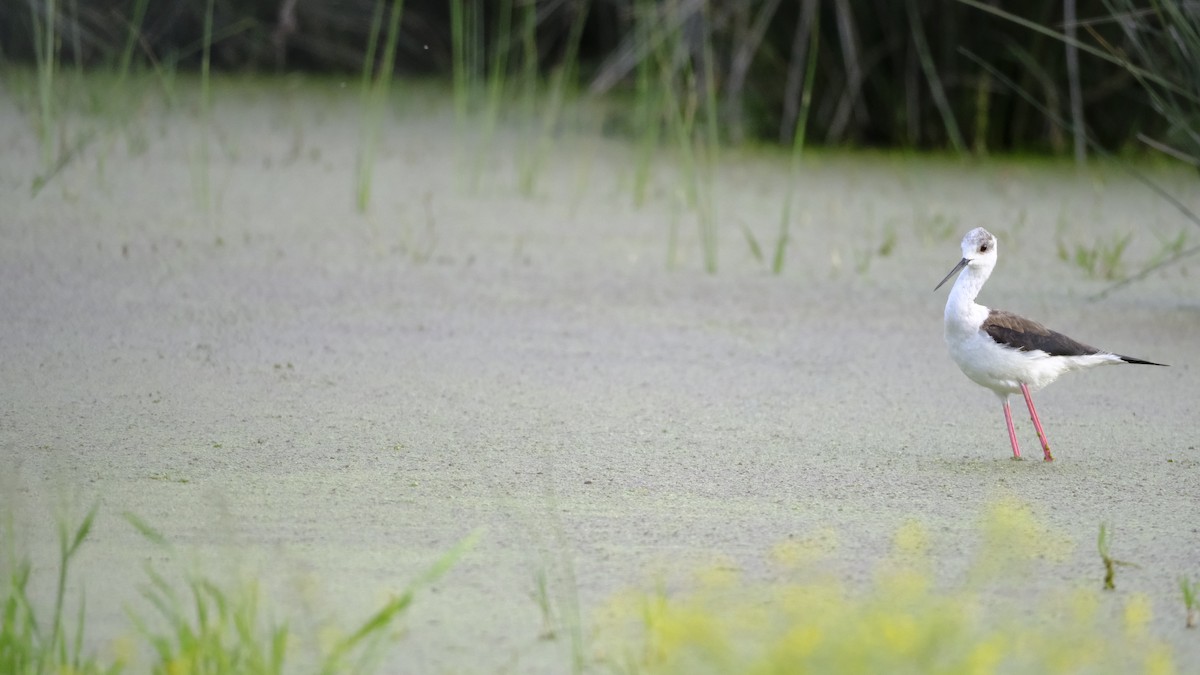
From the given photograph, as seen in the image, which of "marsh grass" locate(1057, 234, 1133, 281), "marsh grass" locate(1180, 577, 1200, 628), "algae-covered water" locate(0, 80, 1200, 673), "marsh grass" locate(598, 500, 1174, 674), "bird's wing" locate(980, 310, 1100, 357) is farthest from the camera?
"marsh grass" locate(1057, 234, 1133, 281)

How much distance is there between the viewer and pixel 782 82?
433cm

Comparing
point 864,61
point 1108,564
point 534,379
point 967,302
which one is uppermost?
point 864,61

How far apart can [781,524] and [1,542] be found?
2.35 ft

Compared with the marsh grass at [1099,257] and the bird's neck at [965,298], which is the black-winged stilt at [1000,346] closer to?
the bird's neck at [965,298]

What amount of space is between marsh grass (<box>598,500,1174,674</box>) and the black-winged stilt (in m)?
0.30

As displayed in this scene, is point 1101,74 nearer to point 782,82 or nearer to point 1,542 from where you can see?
point 782,82

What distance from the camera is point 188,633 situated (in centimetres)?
107

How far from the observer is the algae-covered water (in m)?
1.39

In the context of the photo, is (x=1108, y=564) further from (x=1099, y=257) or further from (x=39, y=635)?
(x=1099, y=257)

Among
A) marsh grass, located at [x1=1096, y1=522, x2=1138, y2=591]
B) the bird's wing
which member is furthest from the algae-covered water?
the bird's wing

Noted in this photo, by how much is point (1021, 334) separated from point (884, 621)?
75 centimetres

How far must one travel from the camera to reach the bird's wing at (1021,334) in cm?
172

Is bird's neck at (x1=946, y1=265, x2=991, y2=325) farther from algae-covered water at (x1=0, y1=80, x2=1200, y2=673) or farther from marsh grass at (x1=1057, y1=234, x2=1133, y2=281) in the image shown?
→ marsh grass at (x1=1057, y1=234, x2=1133, y2=281)

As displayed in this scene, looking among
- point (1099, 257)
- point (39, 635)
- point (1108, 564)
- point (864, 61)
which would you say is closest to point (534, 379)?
point (1108, 564)
